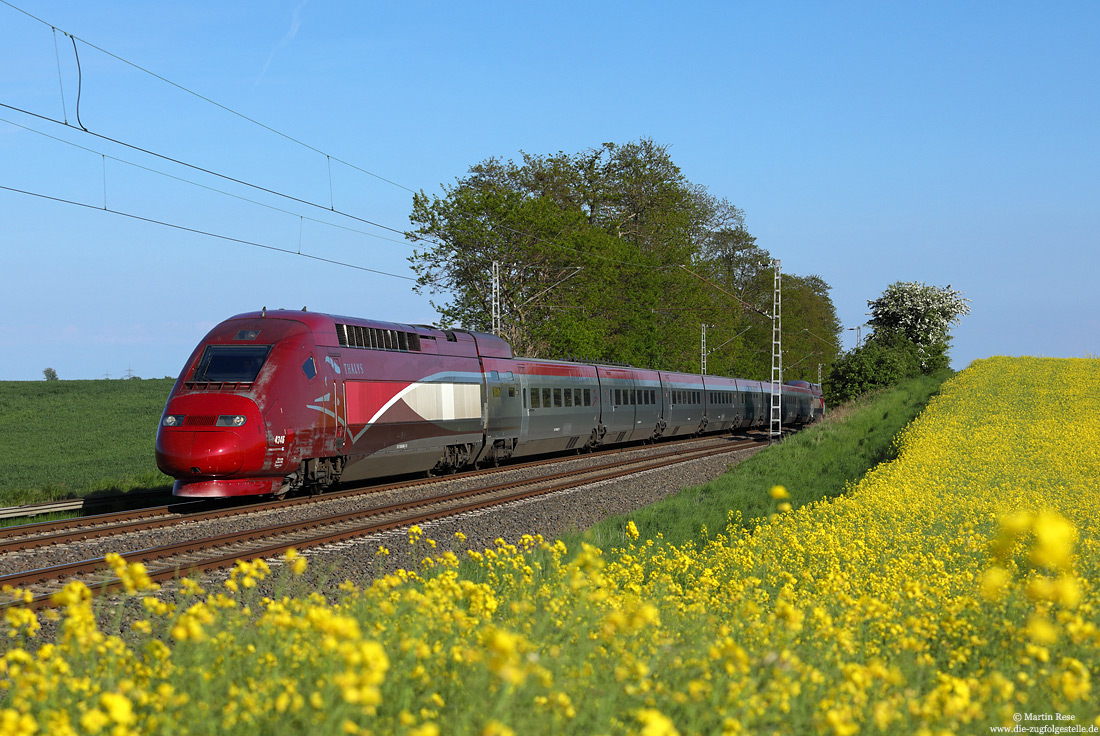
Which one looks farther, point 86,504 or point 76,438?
point 76,438

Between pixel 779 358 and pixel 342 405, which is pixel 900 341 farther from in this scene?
pixel 342 405

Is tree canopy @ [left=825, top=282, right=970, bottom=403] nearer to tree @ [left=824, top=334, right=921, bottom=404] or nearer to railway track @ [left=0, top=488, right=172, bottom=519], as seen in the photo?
tree @ [left=824, top=334, right=921, bottom=404]

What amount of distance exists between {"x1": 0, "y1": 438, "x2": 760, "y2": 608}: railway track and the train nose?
826mm

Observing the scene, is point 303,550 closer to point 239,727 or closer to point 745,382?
point 239,727

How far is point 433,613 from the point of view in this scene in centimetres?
468

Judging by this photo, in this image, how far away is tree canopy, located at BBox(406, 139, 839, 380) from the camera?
144ft

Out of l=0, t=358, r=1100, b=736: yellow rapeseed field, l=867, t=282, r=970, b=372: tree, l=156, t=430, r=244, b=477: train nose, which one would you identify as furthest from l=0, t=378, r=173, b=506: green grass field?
l=867, t=282, r=970, b=372: tree

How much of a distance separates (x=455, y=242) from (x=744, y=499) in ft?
93.8

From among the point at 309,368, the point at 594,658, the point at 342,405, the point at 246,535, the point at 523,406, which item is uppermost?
the point at 309,368

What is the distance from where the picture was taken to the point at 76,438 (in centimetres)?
3512

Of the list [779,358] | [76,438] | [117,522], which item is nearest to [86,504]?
[117,522]

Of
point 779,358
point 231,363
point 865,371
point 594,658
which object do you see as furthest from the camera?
point 865,371

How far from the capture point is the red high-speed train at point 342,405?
49.4 feet

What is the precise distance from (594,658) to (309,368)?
1279 centimetres
